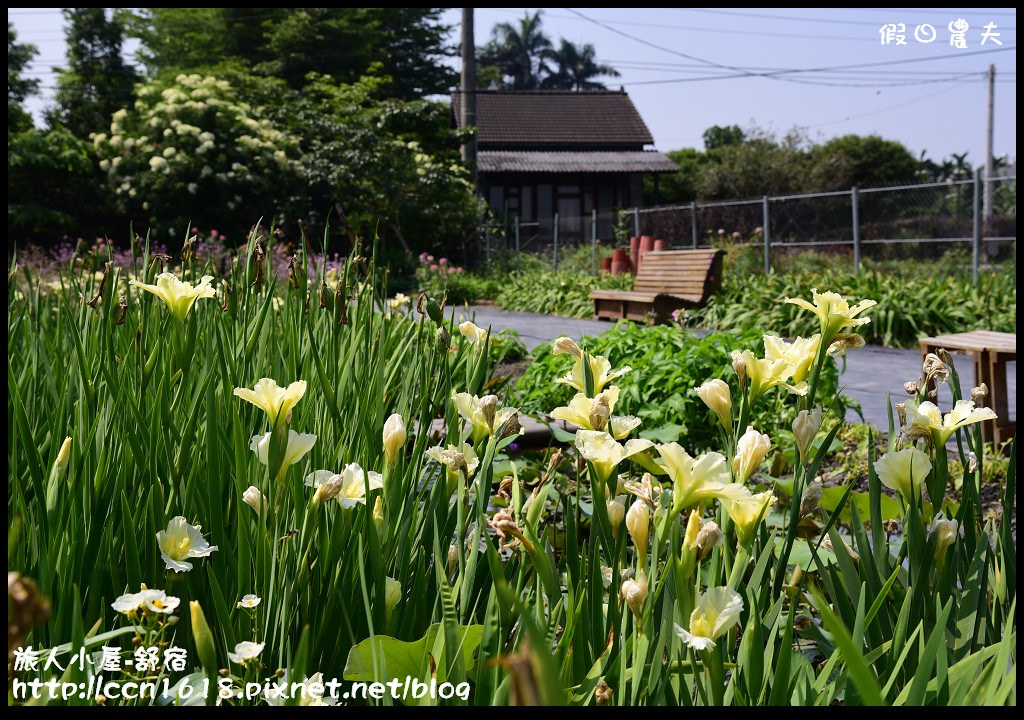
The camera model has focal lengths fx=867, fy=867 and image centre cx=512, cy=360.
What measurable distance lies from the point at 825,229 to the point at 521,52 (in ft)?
142

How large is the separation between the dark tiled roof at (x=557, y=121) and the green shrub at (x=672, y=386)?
951 inches

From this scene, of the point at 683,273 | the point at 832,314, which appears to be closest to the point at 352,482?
the point at 832,314

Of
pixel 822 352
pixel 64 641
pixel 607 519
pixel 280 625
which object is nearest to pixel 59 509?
pixel 64 641

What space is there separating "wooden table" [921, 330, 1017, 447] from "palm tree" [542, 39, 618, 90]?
55.1m

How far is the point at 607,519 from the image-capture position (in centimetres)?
93

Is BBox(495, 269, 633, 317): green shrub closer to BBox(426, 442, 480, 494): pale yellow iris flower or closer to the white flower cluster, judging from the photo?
the white flower cluster

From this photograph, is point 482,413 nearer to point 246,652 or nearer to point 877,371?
point 246,652

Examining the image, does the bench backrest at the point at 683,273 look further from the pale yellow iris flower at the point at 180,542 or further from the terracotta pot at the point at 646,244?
the pale yellow iris flower at the point at 180,542

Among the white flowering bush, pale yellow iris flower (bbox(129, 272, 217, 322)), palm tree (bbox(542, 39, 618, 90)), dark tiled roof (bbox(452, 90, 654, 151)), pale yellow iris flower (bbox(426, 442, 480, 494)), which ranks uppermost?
palm tree (bbox(542, 39, 618, 90))

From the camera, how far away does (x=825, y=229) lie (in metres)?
16.0

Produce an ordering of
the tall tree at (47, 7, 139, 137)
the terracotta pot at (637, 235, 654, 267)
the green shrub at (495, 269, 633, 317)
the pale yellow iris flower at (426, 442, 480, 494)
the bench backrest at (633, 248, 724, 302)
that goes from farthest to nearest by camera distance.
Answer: the tall tree at (47, 7, 139, 137), the terracotta pot at (637, 235, 654, 267), the green shrub at (495, 269, 633, 317), the bench backrest at (633, 248, 724, 302), the pale yellow iris flower at (426, 442, 480, 494)

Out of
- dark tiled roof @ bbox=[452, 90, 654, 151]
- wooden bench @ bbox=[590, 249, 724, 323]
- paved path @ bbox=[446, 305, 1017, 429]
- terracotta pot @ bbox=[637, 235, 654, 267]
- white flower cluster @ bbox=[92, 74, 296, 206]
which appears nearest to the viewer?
paved path @ bbox=[446, 305, 1017, 429]

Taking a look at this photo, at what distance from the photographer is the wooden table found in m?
3.59

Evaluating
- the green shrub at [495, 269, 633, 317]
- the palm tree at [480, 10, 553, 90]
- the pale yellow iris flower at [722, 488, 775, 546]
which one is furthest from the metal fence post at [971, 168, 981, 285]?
the palm tree at [480, 10, 553, 90]
